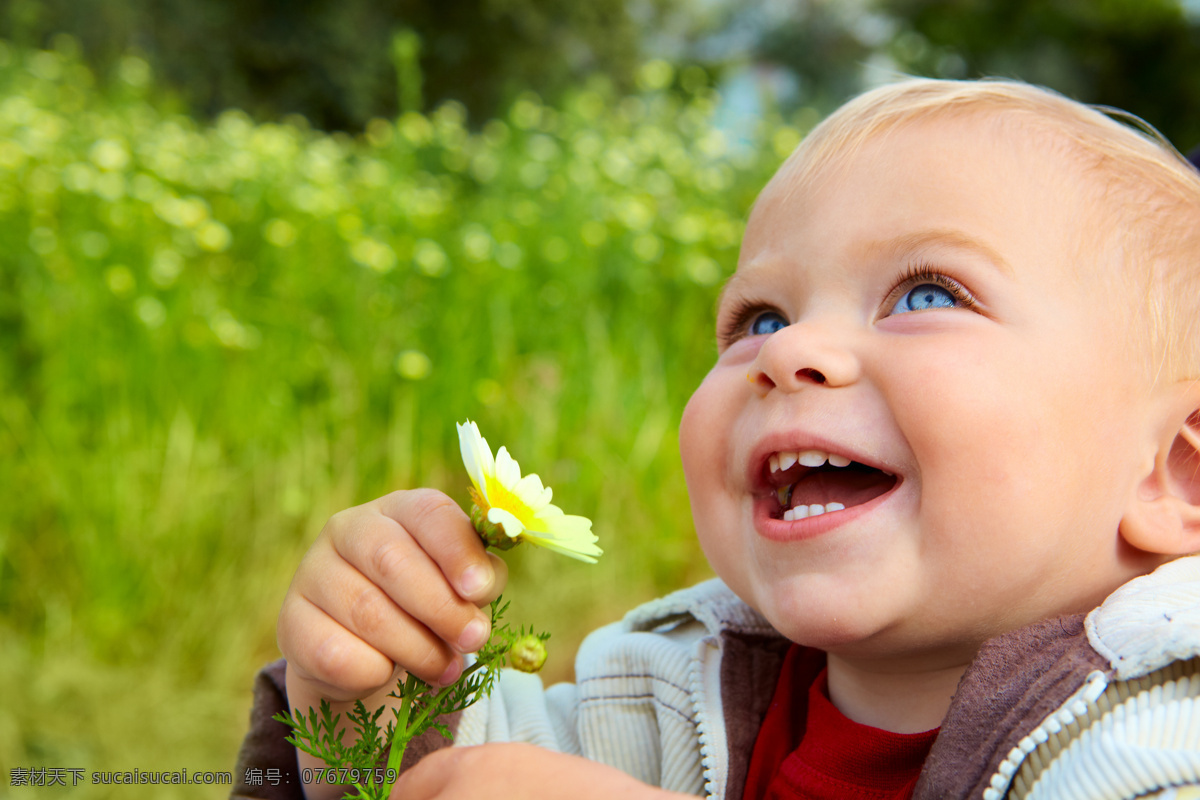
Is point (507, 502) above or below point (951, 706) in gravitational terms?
above

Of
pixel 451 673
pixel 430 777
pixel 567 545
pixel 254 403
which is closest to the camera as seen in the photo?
pixel 567 545

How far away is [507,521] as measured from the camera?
0.60m

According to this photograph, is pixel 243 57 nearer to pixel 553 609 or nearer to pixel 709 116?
pixel 709 116

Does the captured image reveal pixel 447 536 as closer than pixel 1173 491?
Yes

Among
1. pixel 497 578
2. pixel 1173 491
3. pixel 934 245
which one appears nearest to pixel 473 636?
A: pixel 497 578

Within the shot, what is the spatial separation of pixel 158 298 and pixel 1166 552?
2425mm

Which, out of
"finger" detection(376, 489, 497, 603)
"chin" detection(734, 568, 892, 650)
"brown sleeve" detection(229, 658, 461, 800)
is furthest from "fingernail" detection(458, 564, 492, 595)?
"brown sleeve" detection(229, 658, 461, 800)

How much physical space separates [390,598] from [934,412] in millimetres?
455

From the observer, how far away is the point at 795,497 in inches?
33.7

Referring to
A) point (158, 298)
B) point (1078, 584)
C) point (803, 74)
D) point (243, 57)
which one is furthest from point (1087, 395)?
point (803, 74)

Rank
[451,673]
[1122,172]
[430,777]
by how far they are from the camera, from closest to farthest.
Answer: [430,777], [451,673], [1122,172]

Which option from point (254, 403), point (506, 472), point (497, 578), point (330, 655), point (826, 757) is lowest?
point (254, 403)

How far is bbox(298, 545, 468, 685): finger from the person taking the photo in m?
0.74

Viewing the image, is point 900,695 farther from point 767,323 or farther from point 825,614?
point 767,323
